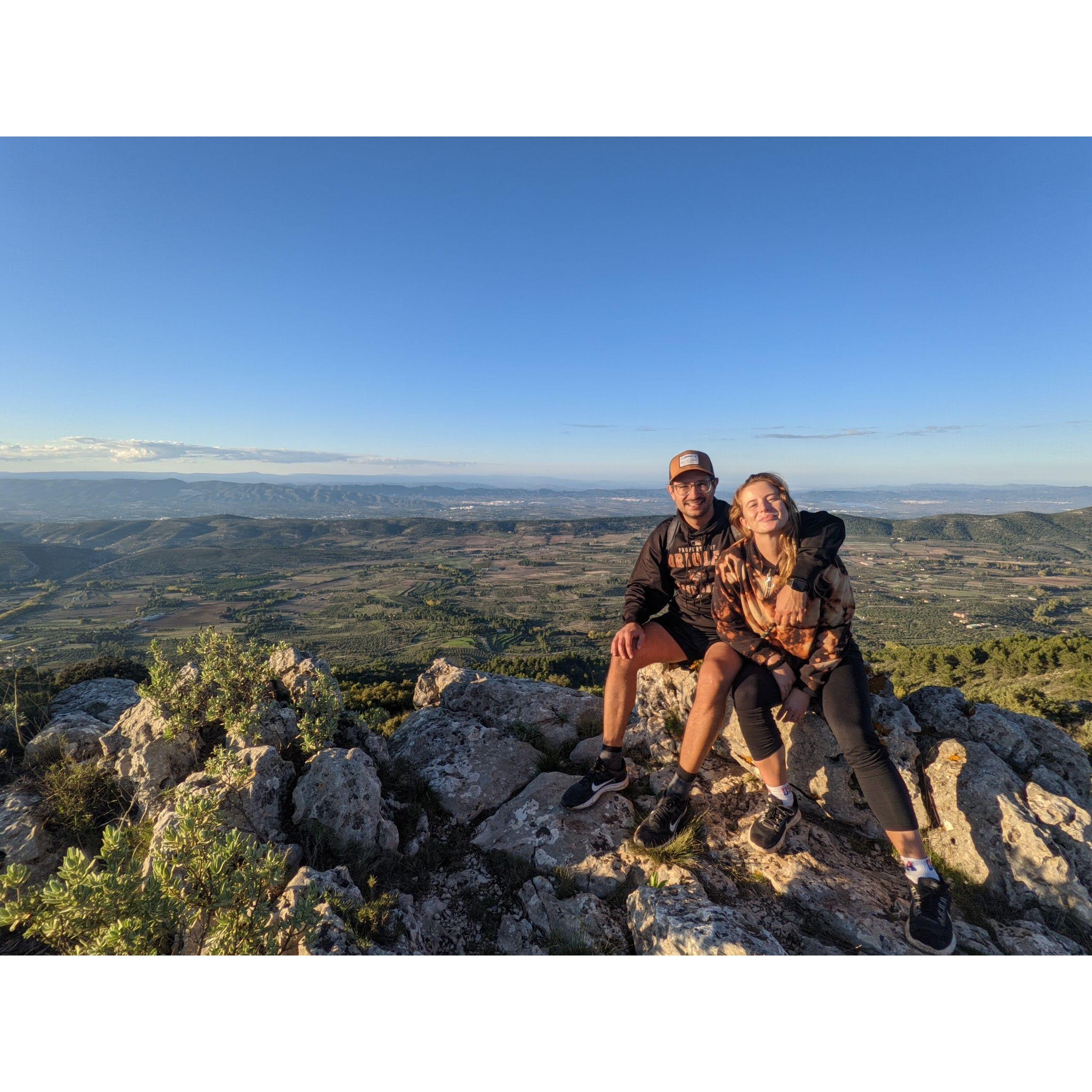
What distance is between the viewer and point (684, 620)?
511 centimetres

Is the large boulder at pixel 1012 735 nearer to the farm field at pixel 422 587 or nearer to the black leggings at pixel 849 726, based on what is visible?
the black leggings at pixel 849 726

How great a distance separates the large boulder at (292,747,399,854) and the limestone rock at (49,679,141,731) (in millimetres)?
3706

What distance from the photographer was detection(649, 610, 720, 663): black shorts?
505cm

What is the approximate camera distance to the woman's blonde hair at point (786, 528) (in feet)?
13.3

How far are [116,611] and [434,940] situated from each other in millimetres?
96387

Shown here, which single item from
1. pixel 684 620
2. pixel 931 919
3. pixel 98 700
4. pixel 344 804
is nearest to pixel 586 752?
pixel 684 620

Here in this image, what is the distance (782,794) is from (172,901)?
467 centimetres

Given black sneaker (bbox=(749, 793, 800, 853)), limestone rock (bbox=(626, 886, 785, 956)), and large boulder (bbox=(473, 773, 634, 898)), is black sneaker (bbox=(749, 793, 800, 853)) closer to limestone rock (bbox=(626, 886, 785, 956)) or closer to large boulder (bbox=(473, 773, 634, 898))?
limestone rock (bbox=(626, 886, 785, 956))

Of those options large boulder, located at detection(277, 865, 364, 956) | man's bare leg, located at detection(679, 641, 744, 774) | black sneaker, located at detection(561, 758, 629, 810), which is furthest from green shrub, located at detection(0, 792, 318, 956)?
man's bare leg, located at detection(679, 641, 744, 774)

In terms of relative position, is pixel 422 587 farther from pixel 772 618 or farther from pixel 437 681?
pixel 772 618

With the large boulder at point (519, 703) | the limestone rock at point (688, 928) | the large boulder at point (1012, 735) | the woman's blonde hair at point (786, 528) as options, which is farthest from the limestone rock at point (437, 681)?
the large boulder at point (1012, 735)

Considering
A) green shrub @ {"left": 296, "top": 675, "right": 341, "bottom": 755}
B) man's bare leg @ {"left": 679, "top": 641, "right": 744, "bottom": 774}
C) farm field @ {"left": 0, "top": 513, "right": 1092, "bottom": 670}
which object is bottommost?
farm field @ {"left": 0, "top": 513, "right": 1092, "bottom": 670}

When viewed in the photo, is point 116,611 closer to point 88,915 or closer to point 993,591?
point 88,915

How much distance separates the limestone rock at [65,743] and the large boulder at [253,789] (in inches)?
69.5
